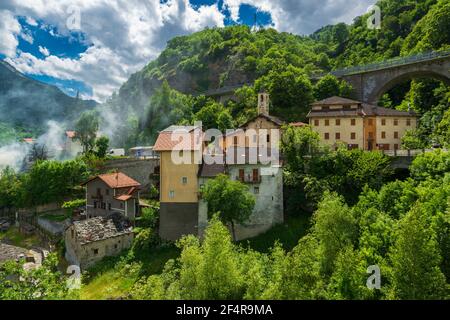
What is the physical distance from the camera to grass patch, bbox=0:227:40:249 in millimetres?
38744

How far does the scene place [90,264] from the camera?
2764 centimetres

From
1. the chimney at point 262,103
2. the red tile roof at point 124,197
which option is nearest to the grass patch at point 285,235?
Answer: the red tile roof at point 124,197

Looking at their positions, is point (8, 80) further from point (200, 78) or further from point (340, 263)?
point (340, 263)

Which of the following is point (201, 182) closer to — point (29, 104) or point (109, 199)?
point (109, 199)

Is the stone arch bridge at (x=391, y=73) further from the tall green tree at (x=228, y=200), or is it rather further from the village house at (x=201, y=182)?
the tall green tree at (x=228, y=200)

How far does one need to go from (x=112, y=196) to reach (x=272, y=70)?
39.4 metres

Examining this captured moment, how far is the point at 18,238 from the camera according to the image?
41.9 metres

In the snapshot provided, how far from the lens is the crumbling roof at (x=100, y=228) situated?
2842 centimetres

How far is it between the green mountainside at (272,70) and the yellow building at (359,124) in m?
3.20

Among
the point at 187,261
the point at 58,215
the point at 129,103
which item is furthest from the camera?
the point at 129,103

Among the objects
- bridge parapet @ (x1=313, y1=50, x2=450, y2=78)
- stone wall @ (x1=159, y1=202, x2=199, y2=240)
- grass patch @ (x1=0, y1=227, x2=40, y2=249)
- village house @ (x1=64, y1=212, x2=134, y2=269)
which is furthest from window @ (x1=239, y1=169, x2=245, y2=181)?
bridge parapet @ (x1=313, y1=50, x2=450, y2=78)

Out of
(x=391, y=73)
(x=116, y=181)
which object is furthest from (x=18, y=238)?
(x=391, y=73)
